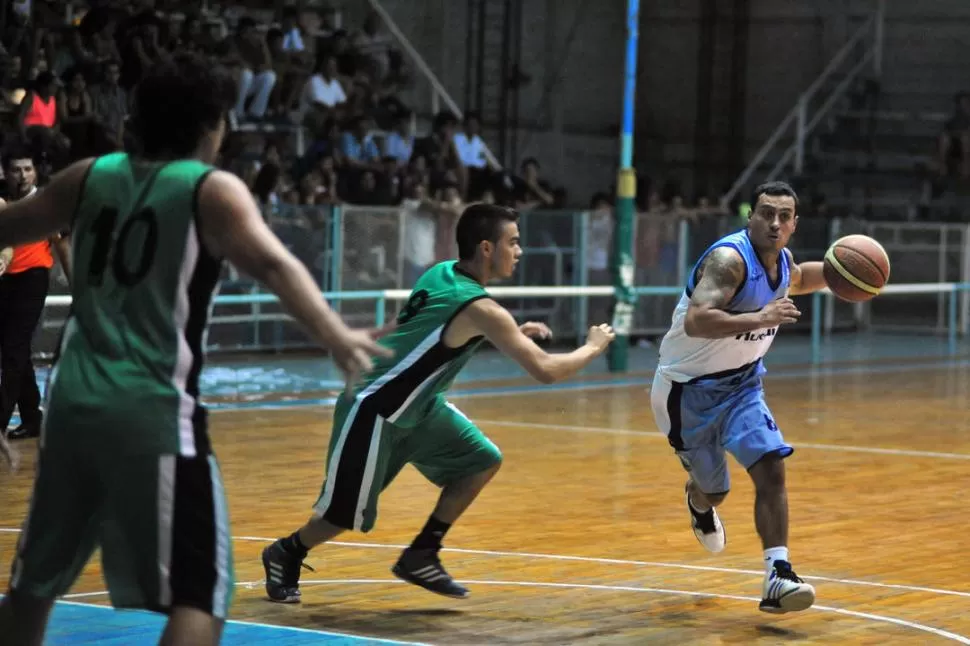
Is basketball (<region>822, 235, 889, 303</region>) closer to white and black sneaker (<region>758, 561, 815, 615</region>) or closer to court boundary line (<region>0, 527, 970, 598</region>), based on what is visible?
court boundary line (<region>0, 527, 970, 598</region>)

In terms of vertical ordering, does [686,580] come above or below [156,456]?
below

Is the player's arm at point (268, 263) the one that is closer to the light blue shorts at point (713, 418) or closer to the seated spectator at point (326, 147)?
the light blue shorts at point (713, 418)

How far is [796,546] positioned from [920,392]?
29.7 feet

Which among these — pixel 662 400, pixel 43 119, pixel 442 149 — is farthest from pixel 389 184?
pixel 662 400

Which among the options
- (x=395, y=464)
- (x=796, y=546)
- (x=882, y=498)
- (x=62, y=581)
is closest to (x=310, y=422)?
(x=882, y=498)

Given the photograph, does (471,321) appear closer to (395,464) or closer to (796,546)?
(395,464)

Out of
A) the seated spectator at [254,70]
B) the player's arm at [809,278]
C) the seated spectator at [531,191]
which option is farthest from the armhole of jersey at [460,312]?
→ the seated spectator at [531,191]

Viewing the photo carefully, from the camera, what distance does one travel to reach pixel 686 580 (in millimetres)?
7516

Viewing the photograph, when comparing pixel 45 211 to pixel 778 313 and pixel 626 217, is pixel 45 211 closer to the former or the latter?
pixel 778 313

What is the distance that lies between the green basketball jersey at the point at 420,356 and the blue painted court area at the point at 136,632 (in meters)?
0.90

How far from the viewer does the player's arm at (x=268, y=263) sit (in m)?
3.91

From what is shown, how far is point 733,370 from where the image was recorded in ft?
24.0

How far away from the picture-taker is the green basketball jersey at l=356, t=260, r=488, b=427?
6.57 meters

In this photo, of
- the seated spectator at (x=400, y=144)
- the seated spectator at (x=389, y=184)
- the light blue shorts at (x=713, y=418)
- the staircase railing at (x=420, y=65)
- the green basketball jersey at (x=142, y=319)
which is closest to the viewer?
the green basketball jersey at (x=142, y=319)
